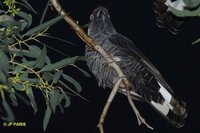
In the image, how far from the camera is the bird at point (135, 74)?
3.55 ft

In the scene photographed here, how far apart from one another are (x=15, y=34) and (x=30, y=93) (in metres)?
0.17

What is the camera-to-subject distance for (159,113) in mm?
1120

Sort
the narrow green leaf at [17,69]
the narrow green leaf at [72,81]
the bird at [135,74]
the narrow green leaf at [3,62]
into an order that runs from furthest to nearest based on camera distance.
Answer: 1. the bird at [135,74]
2. the narrow green leaf at [72,81]
3. the narrow green leaf at [17,69]
4. the narrow green leaf at [3,62]

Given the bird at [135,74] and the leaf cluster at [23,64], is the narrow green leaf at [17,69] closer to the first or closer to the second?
the leaf cluster at [23,64]

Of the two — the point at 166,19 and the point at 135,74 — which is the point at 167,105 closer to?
the point at 135,74

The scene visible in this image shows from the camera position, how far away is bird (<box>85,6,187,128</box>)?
108 centimetres

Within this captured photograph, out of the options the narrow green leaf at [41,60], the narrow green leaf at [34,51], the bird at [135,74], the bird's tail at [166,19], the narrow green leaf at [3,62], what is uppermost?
the narrow green leaf at [3,62]

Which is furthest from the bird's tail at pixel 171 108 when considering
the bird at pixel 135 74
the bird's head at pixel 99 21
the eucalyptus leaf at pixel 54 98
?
the eucalyptus leaf at pixel 54 98

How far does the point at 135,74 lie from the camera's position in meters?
1.08

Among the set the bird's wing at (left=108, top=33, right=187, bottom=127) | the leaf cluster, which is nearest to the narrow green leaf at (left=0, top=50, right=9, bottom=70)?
the leaf cluster

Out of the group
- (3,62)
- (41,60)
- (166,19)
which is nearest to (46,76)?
(41,60)

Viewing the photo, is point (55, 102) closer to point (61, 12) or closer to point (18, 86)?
point (18, 86)

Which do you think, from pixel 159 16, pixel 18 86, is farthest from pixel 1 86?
pixel 159 16

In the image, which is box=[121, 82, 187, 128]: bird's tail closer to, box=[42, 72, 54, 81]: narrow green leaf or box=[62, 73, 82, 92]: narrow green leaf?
box=[62, 73, 82, 92]: narrow green leaf
